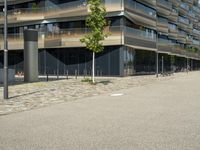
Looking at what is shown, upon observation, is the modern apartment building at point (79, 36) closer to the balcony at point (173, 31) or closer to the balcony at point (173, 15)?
the balcony at point (173, 31)

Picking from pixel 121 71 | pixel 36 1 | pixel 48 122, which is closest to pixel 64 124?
pixel 48 122

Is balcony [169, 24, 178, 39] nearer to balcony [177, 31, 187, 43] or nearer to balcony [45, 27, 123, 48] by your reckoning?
balcony [177, 31, 187, 43]

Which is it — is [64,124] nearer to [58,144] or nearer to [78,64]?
[58,144]

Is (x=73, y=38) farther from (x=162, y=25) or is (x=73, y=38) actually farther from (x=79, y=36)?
(x=162, y=25)

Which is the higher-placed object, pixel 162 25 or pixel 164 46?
pixel 162 25

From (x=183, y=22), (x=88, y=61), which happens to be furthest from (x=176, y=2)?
(x=88, y=61)

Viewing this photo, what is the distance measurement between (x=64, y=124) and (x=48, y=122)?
0.68 metres

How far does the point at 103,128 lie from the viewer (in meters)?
11.0

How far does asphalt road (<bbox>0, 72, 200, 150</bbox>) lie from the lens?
8750 millimetres

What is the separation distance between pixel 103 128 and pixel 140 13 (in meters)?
43.5

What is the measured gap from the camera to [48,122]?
40.1 feet

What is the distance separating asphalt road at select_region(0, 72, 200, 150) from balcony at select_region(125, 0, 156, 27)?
3394cm

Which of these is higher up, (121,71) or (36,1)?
(36,1)

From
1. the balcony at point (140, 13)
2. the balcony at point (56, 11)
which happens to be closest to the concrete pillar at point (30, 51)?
the balcony at point (56, 11)
